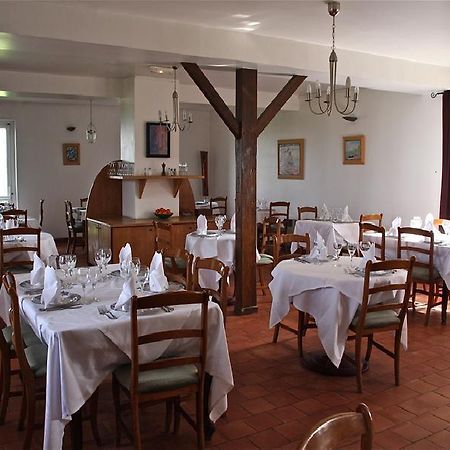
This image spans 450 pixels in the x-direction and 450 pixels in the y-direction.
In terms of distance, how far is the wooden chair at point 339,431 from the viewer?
5.07ft

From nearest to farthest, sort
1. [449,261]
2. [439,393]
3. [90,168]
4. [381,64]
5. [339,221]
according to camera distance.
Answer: [439,393]
[449,261]
[381,64]
[339,221]
[90,168]

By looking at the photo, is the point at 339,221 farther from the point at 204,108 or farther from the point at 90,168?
the point at 90,168

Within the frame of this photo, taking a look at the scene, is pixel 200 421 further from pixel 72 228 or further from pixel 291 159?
pixel 291 159

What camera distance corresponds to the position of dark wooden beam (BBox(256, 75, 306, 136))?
564cm

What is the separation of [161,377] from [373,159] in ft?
20.6

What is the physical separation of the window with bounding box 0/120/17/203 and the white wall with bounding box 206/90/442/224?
4.70 metres

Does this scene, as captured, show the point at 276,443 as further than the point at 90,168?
No

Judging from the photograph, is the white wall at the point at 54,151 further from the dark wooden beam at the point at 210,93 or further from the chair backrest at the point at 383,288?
the chair backrest at the point at 383,288

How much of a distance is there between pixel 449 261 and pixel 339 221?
2106 millimetres

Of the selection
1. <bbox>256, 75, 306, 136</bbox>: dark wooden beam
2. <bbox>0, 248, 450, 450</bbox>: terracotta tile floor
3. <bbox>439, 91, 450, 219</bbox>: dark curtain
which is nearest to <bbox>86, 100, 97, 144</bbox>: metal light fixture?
<bbox>256, 75, 306, 136</bbox>: dark wooden beam

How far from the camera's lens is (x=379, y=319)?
3883 mm

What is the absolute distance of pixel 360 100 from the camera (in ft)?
27.6

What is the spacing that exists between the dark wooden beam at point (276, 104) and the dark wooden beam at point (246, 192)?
93 mm

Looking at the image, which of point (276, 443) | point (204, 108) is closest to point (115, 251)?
point (276, 443)
